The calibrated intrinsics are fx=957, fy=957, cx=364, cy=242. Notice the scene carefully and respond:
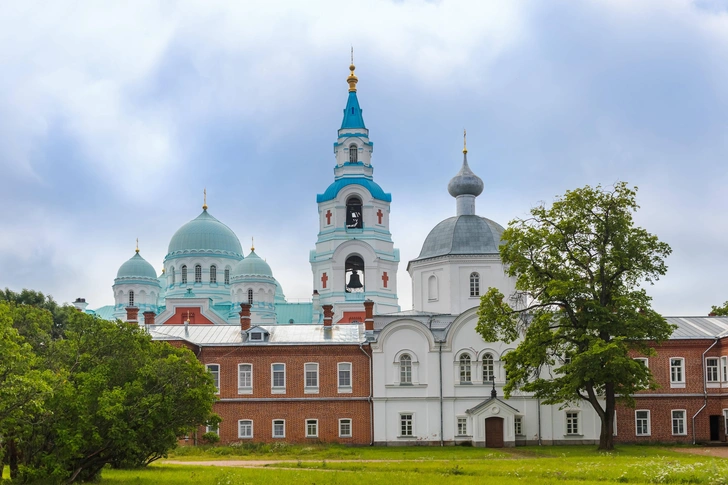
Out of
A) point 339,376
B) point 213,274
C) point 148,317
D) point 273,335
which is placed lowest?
point 339,376

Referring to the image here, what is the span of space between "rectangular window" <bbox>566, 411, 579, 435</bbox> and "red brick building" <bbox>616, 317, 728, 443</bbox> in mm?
1805

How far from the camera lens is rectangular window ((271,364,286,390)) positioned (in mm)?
40750

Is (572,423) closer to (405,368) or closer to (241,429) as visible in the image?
(405,368)

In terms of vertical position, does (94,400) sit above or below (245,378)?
above

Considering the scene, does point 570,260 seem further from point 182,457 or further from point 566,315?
point 182,457

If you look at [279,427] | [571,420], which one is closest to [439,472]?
[279,427]

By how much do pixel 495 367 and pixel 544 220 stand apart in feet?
28.3

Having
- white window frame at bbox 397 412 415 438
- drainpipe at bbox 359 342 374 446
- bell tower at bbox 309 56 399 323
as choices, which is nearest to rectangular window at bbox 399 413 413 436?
white window frame at bbox 397 412 415 438

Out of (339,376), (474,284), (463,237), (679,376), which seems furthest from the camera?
(463,237)

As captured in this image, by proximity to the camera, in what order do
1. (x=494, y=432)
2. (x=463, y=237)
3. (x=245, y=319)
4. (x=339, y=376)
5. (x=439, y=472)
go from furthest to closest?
(x=463, y=237)
(x=245, y=319)
(x=339, y=376)
(x=494, y=432)
(x=439, y=472)

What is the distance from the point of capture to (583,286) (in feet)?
111

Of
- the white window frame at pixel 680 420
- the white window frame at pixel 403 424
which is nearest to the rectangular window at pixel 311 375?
the white window frame at pixel 403 424

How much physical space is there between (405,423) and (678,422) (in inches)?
460

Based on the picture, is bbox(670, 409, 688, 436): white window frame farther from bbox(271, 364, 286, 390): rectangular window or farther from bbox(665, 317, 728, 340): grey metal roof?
bbox(271, 364, 286, 390): rectangular window
